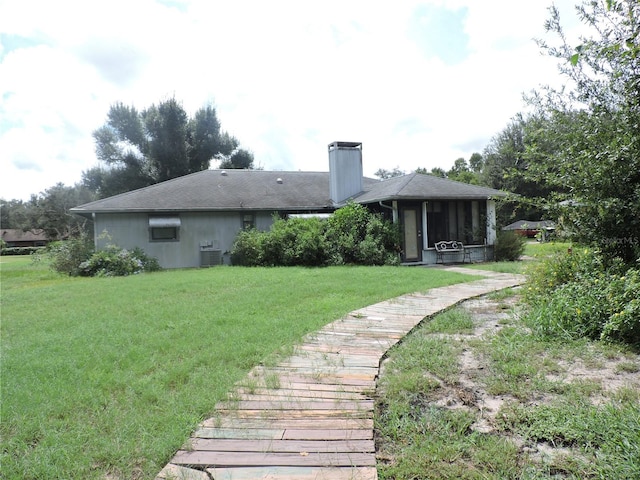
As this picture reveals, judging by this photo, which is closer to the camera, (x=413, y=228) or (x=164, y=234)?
(x=413, y=228)

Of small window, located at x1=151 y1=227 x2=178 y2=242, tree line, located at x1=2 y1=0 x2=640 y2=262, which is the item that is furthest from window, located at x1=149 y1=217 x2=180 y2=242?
tree line, located at x1=2 y1=0 x2=640 y2=262

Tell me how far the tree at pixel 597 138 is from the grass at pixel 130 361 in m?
3.42

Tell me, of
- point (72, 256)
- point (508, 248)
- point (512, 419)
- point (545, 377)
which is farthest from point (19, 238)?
point (512, 419)

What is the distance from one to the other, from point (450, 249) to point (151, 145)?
28266mm

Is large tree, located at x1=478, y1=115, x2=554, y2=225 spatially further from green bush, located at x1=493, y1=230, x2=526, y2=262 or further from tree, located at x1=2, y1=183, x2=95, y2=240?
tree, located at x1=2, y1=183, x2=95, y2=240

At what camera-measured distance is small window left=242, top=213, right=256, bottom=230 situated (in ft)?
56.0

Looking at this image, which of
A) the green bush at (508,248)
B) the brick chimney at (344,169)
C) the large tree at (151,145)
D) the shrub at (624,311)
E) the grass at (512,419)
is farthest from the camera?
the large tree at (151,145)

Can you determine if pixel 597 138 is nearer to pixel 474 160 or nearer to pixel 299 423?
pixel 299 423

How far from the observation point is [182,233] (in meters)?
16.3

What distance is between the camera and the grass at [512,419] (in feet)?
6.93

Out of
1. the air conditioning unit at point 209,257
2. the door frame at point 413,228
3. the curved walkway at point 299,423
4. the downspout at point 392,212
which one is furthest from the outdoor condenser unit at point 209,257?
the curved walkway at point 299,423

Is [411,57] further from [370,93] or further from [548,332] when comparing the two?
[548,332]

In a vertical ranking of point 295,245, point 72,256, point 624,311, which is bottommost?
point 624,311

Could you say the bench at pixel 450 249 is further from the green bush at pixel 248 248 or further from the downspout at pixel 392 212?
the green bush at pixel 248 248
